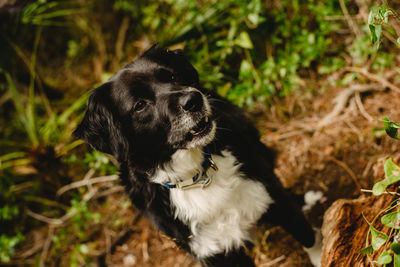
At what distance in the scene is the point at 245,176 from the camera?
220 centimetres

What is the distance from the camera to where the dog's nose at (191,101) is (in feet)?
6.38

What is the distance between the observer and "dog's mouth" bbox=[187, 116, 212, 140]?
78.0 inches

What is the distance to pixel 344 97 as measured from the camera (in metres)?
3.28

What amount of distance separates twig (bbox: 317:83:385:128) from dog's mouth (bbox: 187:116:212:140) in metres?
1.75

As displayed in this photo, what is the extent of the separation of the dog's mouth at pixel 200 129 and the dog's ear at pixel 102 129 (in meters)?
0.44

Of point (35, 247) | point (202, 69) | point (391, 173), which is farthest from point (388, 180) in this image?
point (35, 247)

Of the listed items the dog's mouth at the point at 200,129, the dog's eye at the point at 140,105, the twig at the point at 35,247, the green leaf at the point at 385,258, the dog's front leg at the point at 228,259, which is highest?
the dog's eye at the point at 140,105

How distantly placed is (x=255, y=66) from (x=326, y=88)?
2.75 feet

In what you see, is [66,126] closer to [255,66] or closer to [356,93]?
[255,66]

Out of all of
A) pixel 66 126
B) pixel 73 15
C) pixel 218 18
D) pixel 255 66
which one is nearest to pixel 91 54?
pixel 73 15

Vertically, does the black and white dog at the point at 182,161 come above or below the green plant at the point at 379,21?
below

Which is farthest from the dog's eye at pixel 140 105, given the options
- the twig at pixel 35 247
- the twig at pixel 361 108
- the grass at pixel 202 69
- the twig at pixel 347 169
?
the twig at pixel 35 247

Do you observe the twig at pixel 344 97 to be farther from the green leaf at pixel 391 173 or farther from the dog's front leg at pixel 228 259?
the green leaf at pixel 391 173

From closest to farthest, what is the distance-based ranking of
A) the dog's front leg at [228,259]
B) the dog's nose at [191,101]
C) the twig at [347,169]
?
the dog's nose at [191,101]
the dog's front leg at [228,259]
the twig at [347,169]
